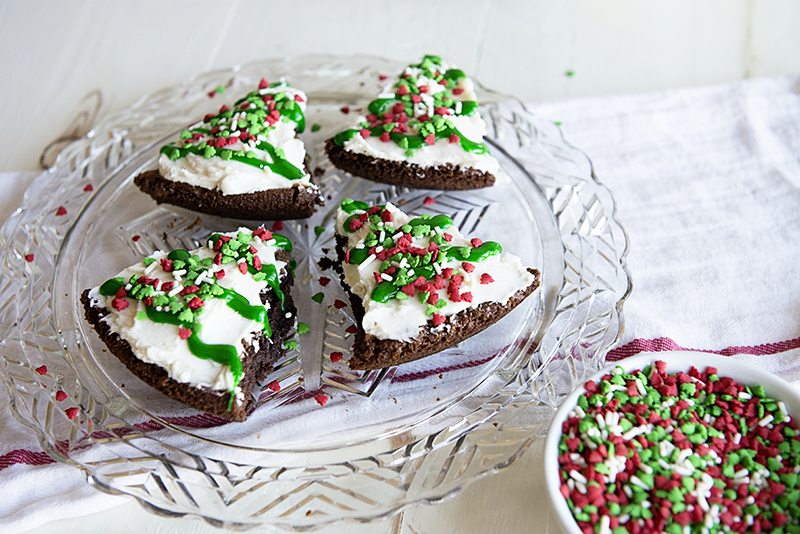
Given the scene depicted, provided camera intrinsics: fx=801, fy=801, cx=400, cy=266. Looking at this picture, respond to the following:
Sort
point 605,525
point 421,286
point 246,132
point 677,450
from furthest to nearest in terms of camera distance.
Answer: point 246,132
point 421,286
point 677,450
point 605,525

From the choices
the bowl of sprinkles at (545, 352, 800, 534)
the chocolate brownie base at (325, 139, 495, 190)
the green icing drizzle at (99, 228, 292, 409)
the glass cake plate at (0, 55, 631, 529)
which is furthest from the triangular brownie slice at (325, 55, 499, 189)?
the bowl of sprinkles at (545, 352, 800, 534)

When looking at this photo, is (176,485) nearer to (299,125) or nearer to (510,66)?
(299,125)

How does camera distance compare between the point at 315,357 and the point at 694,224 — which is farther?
the point at 694,224

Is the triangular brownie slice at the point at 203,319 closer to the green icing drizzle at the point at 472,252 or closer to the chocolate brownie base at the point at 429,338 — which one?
the chocolate brownie base at the point at 429,338

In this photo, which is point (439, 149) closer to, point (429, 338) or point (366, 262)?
point (366, 262)

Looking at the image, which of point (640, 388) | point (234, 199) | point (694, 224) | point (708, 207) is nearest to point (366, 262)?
point (234, 199)

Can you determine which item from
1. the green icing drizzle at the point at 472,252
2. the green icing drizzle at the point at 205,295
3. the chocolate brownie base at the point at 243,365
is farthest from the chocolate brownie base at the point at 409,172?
the chocolate brownie base at the point at 243,365

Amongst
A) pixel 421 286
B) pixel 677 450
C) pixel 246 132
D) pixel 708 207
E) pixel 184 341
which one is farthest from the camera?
pixel 708 207
